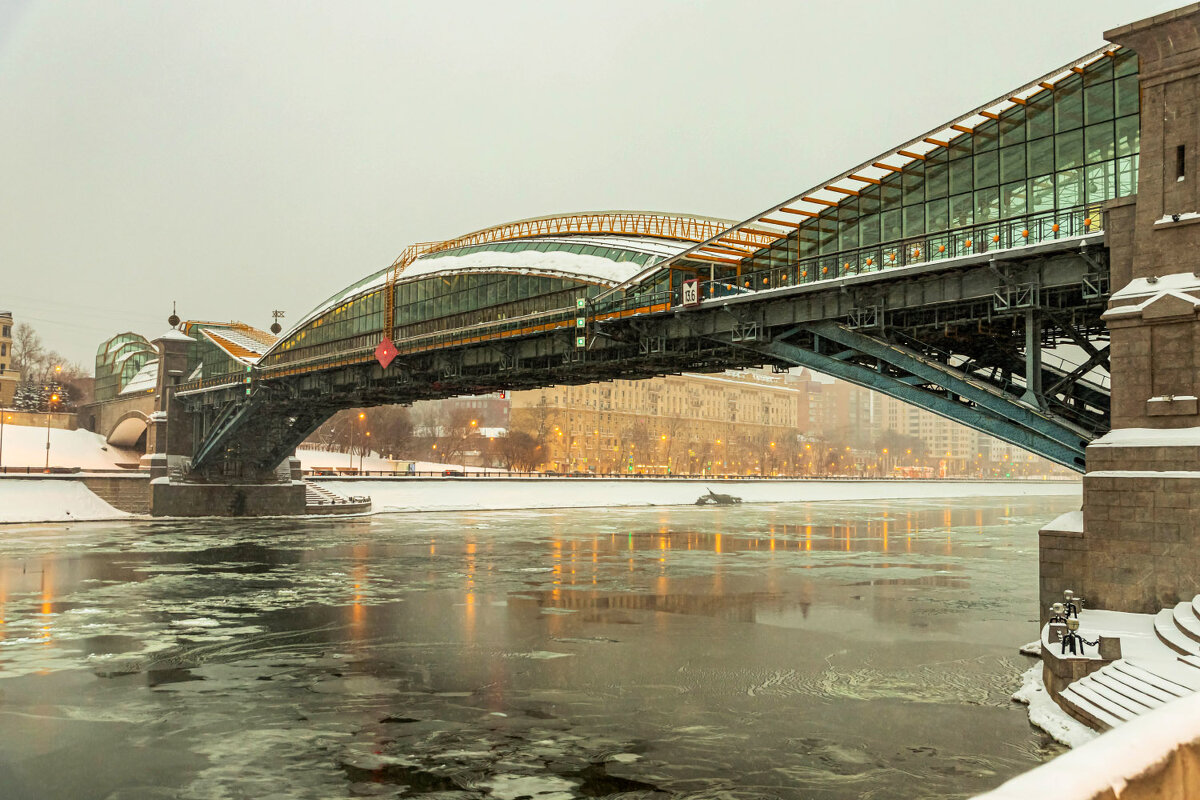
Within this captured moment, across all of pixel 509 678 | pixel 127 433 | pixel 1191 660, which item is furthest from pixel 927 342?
pixel 127 433

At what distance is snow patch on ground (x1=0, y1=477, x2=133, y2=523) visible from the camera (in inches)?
2667

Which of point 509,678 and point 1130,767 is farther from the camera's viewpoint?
point 509,678

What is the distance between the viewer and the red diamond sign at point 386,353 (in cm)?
5509

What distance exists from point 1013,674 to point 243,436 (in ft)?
218

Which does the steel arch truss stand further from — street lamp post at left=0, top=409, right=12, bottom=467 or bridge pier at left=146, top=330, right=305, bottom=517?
A: street lamp post at left=0, top=409, right=12, bottom=467

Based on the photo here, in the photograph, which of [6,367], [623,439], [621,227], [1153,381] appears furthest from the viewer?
[623,439]

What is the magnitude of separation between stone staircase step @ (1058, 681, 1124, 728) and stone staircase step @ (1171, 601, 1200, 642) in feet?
7.65

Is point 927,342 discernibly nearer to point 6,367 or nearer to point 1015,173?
point 1015,173

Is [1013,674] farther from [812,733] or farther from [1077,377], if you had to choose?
[1077,377]

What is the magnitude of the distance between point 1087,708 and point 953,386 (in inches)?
544

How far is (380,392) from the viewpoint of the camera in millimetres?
62812

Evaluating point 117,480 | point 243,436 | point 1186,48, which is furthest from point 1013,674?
point 117,480

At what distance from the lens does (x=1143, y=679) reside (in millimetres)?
15500

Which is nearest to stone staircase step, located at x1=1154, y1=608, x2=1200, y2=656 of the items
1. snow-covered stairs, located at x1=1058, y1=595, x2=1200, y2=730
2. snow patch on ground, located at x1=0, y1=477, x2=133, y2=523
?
snow-covered stairs, located at x1=1058, y1=595, x2=1200, y2=730
